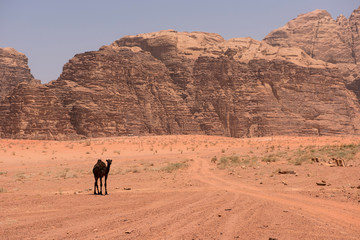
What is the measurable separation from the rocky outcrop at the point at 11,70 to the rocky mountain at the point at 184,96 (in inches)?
1208

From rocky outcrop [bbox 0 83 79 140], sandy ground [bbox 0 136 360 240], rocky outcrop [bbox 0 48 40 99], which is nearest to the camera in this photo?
sandy ground [bbox 0 136 360 240]

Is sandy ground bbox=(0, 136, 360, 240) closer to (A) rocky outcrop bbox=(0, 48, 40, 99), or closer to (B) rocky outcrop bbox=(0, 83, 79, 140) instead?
(B) rocky outcrop bbox=(0, 83, 79, 140)

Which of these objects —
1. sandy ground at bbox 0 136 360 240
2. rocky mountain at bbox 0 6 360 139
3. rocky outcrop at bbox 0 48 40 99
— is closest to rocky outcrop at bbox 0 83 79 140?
rocky mountain at bbox 0 6 360 139

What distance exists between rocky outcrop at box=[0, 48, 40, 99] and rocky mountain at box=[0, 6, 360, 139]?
101 ft

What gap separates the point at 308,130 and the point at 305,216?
7905 centimetres

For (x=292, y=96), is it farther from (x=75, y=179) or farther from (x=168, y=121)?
(x=75, y=179)

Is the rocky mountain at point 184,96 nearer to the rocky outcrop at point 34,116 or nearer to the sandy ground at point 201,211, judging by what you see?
the rocky outcrop at point 34,116

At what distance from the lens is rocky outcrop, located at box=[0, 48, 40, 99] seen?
10588cm

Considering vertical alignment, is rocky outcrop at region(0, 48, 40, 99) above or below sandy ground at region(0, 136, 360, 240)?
above

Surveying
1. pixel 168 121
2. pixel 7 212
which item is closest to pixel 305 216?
pixel 7 212

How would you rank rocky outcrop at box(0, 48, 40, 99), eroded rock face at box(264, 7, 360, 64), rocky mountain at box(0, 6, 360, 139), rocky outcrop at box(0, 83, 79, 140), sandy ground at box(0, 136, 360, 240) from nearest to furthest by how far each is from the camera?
sandy ground at box(0, 136, 360, 240) → rocky outcrop at box(0, 83, 79, 140) → rocky mountain at box(0, 6, 360, 139) → rocky outcrop at box(0, 48, 40, 99) → eroded rock face at box(264, 7, 360, 64)

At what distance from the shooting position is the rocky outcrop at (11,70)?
4168 inches

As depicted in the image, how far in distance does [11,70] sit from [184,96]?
5457cm

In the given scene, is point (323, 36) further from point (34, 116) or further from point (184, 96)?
point (34, 116)
